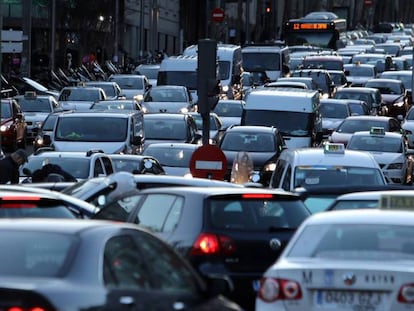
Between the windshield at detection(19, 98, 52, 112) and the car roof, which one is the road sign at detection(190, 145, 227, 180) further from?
the windshield at detection(19, 98, 52, 112)

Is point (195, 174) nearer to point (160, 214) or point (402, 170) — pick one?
point (402, 170)

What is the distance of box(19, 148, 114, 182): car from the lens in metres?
23.0

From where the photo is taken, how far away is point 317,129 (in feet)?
115

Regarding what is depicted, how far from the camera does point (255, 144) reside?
31.0 m

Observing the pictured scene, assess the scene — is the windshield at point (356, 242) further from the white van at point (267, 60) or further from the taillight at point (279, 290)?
the white van at point (267, 60)

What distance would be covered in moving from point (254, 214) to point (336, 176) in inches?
316

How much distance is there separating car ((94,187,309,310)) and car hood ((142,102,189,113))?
2921 centimetres

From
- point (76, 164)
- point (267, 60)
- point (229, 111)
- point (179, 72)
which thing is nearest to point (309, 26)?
point (267, 60)

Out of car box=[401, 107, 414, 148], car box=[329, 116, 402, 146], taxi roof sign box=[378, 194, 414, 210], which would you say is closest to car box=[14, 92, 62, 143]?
car box=[401, 107, 414, 148]

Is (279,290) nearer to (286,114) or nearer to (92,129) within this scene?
(92,129)

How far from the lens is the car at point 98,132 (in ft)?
96.4

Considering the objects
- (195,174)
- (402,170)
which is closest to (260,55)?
(402,170)

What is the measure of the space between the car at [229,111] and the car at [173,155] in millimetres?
12110

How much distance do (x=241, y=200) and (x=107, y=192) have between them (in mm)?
2881
